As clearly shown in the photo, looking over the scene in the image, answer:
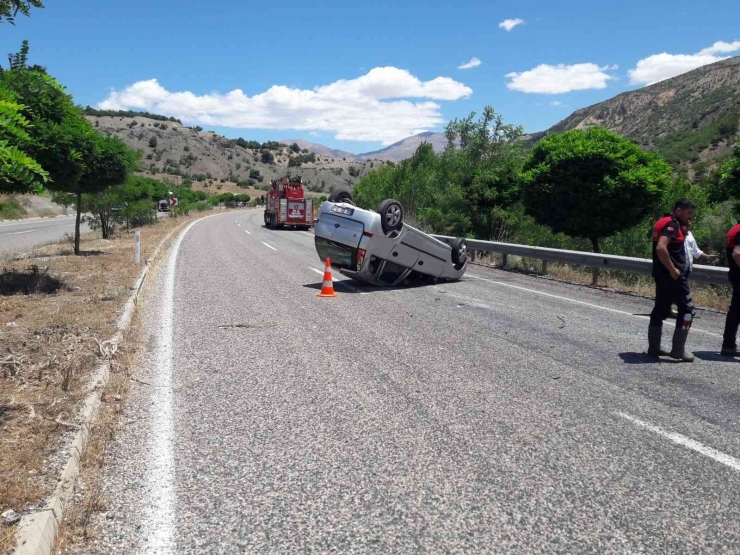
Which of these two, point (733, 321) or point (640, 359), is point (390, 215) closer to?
point (640, 359)

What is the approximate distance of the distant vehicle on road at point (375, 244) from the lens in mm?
11492

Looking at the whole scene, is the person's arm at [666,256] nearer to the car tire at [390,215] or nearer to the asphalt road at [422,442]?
the asphalt road at [422,442]

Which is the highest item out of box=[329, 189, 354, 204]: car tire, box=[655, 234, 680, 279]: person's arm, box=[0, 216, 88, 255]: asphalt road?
box=[329, 189, 354, 204]: car tire

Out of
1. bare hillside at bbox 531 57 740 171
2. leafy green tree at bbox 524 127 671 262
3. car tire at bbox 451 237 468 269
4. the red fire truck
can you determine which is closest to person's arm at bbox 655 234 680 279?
car tire at bbox 451 237 468 269

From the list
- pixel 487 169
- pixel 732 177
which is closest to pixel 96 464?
pixel 732 177

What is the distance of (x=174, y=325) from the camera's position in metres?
8.46

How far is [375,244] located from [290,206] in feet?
81.1

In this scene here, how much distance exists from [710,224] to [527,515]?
866 inches

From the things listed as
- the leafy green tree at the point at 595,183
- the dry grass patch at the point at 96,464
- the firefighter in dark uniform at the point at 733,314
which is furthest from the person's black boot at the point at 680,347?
the leafy green tree at the point at 595,183

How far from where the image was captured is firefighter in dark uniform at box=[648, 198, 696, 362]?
6.66 m

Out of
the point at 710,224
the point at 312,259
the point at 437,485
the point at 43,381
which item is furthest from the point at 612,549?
the point at 710,224

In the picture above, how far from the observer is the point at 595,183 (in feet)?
54.5

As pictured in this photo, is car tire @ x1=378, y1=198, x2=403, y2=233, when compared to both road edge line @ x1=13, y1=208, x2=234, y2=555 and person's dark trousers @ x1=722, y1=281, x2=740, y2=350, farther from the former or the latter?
road edge line @ x1=13, y1=208, x2=234, y2=555

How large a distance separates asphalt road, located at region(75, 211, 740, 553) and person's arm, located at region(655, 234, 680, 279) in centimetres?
102
